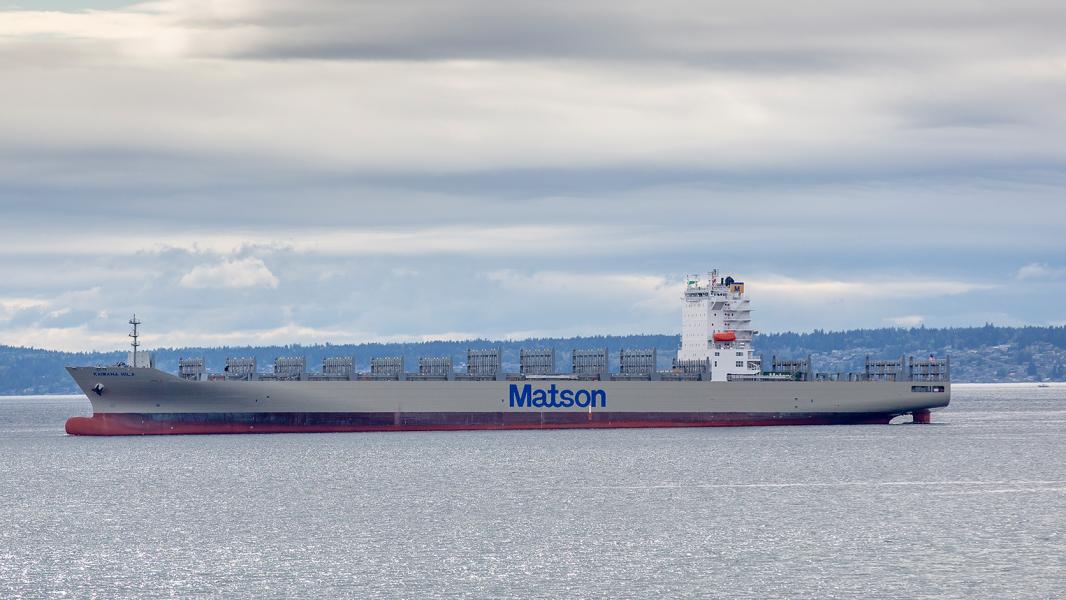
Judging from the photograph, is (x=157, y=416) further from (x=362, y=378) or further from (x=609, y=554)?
(x=609, y=554)

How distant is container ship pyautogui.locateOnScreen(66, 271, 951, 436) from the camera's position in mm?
106250

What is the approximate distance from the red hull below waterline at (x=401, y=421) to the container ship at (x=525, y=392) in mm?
102

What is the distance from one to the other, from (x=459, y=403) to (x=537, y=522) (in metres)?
52.6

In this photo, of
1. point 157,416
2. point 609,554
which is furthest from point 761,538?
point 157,416

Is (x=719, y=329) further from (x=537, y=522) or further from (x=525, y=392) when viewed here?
(x=537, y=522)

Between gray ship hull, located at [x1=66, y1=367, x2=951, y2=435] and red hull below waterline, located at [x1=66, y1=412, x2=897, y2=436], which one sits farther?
red hull below waterline, located at [x1=66, y1=412, x2=897, y2=436]

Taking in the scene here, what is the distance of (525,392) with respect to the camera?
113 meters

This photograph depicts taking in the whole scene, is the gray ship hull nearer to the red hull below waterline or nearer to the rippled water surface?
the red hull below waterline

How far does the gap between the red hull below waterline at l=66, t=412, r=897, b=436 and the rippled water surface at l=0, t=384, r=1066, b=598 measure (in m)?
4.14

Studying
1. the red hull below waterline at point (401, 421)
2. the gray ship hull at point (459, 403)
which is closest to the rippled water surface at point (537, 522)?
the red hull below waterline at point (401, 421)

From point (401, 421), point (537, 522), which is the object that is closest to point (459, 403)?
point (401, 421)

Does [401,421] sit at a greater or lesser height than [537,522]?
greater

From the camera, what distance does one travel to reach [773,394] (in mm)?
116562

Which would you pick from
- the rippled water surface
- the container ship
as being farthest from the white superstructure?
the rippled water surface
